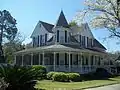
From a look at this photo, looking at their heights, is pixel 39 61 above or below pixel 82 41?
below

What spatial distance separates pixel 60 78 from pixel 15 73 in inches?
507

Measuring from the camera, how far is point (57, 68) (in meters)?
36.7

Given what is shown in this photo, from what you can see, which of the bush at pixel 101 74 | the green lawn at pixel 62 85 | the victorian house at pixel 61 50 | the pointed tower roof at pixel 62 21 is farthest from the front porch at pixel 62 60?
the green lawn at pixel 62 85

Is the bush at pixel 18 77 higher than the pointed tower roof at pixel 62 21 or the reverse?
the reverse

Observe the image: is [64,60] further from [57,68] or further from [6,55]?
[6,55]

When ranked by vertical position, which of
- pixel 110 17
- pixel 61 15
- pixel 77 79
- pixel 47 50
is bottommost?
pixel 77 79

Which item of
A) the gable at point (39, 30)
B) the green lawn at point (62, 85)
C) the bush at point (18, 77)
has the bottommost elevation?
the green lawn at point (62, 85)

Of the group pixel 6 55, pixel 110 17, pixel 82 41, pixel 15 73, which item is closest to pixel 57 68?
pixel 82 41

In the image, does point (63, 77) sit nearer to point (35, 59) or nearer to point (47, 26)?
point (35, 59)

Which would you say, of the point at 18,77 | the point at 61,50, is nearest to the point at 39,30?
the point at 61,50

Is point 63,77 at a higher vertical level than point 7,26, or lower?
lower

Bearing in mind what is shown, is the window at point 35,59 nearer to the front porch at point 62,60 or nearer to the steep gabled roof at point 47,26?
the front porch at point 62,60

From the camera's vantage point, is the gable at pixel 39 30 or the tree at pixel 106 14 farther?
the gable at pixel 39 30

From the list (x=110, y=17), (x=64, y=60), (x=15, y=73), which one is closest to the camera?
(x=15, y=73)
